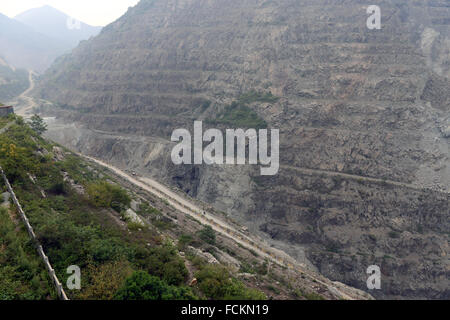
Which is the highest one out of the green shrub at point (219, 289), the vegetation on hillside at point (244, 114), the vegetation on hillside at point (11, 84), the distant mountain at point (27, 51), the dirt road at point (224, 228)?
the distant mountain at point (27, 51)

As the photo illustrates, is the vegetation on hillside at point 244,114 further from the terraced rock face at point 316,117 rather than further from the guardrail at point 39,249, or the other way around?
the guardrail at point 39,249

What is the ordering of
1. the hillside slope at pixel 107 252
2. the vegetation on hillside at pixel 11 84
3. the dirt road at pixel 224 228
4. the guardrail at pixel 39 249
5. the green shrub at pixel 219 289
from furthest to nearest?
1. the vegetation on hillside at pixel 11 84
2. the dirt road at pixel 224 228
3. the green shrub at pixel 219 289
4. the hillside slope at pixel 107 252
5. the guardrail at pixel 39 249

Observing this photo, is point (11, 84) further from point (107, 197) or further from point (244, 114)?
point (107, 197)

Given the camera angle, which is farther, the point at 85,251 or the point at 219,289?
the point at 85,251

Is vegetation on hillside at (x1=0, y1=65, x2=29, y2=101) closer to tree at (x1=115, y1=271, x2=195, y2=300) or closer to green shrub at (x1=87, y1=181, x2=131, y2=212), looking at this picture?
green shrub at (x1=87, y1=181, x2=131, y2=212)

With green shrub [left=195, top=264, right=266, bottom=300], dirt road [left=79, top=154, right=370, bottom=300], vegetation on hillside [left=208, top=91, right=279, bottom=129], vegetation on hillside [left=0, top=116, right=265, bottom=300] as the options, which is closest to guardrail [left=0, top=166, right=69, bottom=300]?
vegetation on hillside [left=0, top=116, right=265, bottom=300]

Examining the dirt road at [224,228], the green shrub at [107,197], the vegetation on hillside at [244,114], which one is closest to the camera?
the green shrub at [107,197]

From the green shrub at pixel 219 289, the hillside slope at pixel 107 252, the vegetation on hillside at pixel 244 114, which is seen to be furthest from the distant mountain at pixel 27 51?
the green shrub at pixel 219 289

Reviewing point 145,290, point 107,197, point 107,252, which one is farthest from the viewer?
point 107,197

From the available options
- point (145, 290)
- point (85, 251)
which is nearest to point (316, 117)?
point (85, 251)

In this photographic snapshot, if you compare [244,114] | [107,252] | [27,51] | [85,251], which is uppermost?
[27,51]
